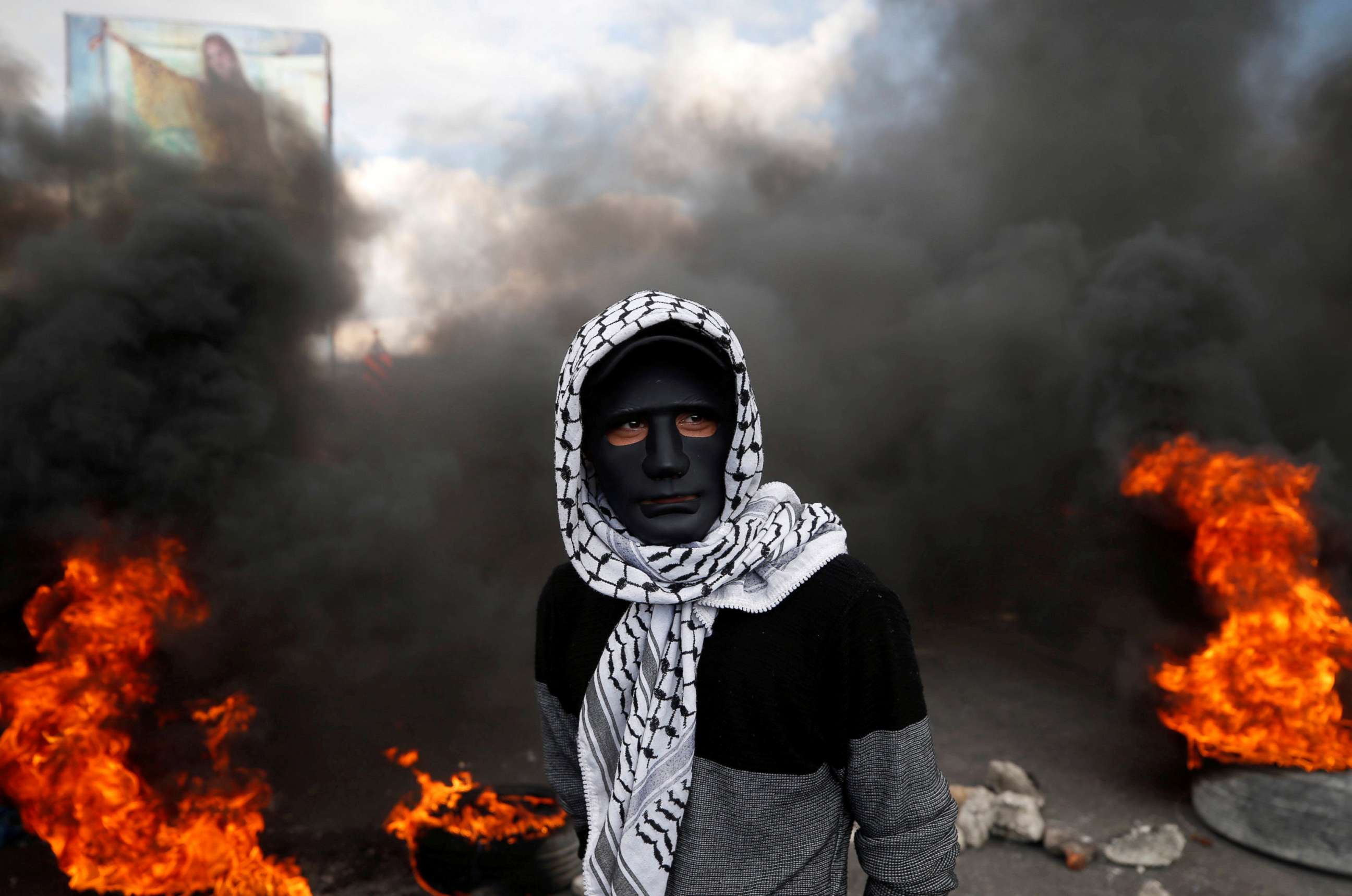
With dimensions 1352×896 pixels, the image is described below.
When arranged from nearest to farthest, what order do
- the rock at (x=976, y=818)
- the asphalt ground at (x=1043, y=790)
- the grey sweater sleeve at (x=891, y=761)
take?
the grey sweater sleeve at (x=891, y=761)
the asphalt ground at (x=1043, y=790)
the rock at (x=976, y=818)

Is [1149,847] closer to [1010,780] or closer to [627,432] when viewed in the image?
[1010,780]

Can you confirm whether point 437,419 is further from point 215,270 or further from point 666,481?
point 666,481

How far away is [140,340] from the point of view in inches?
264

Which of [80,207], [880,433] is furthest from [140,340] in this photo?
[880,433]

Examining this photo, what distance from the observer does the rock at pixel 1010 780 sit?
6117mm

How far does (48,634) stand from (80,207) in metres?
4.37

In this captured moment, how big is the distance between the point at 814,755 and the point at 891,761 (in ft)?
0.52

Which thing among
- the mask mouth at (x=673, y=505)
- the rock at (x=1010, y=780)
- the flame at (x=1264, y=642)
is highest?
the mask mouth at (x=673, y=505)

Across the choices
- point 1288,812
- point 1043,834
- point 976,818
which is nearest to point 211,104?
point 976,818

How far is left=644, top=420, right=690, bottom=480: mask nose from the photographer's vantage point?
163 cm

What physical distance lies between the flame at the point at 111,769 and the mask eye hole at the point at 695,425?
467 centimetres

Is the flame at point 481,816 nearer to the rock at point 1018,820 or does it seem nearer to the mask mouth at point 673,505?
the rock at point 1018,820

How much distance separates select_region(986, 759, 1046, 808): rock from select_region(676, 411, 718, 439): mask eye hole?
5.71 m

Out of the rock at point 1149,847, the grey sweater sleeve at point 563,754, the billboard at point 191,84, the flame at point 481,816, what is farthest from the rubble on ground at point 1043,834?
the billboard at point 191,84
